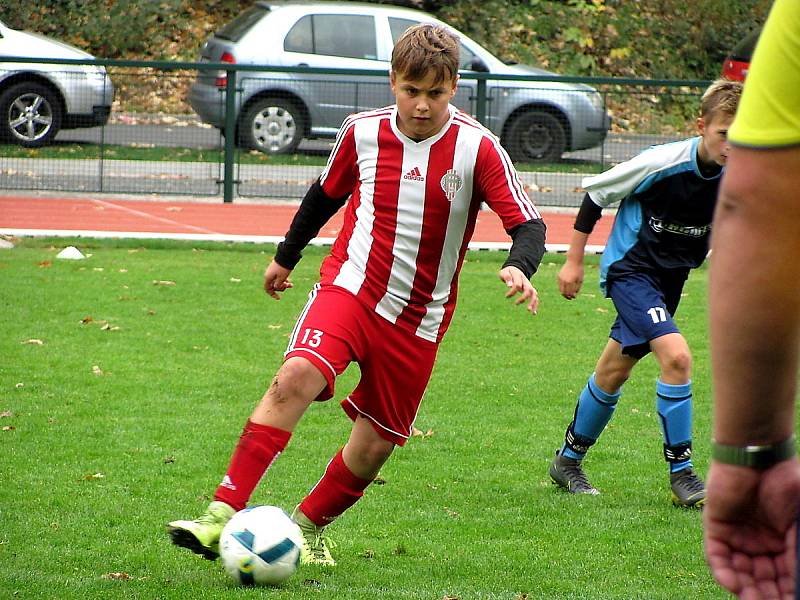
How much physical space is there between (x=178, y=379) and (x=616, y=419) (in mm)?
2596

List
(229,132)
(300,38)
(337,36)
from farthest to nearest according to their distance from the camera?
1. (337,36)
2. (300,38)
3. (229,132)

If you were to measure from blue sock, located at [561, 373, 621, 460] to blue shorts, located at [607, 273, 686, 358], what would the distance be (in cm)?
24

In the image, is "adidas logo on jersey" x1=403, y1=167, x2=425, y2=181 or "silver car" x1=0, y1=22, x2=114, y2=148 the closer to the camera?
"adidas logo on jersey" x1=403, y1=167, x2=425, y2=181

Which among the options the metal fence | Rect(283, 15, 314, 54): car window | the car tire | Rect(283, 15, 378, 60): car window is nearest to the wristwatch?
the metal fence

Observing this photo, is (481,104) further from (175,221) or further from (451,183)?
(451,183)

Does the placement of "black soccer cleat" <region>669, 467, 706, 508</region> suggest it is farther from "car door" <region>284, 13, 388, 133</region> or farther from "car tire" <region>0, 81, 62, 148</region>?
"car door" <region>284, 13, 388, 133</region>

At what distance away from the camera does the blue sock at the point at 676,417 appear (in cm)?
538

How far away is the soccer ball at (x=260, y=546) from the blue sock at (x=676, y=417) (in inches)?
79.5

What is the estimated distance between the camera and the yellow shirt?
1.50 metres

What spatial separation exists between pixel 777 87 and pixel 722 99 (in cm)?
372

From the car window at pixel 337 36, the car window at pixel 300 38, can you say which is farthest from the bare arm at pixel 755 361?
the car window at pixel 337 36

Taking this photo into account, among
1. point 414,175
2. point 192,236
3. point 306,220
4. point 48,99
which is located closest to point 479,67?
point 192,236

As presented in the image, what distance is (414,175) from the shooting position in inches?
178

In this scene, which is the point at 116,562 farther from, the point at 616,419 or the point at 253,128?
the point at 253,128
